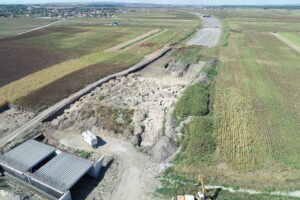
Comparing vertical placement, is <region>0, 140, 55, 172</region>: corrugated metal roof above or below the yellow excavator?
above

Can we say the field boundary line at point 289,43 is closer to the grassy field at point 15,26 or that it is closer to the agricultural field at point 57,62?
the agricultural field at point 57,62

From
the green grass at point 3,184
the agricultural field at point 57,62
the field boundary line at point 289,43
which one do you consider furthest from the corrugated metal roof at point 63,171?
the field boundary line at point 289,43

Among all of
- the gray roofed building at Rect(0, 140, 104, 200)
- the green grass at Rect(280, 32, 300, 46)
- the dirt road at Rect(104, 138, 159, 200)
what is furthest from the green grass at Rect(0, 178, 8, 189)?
the green grass at Rect(280, 32, 300, 46)

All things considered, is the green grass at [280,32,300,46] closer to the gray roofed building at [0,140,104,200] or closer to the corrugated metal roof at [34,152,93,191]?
the corrugated metal roof at [34,152,93,191]

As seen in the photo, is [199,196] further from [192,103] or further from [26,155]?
[26,155]

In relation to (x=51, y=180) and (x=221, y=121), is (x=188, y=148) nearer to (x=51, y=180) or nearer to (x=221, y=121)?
(x=221, y=121)

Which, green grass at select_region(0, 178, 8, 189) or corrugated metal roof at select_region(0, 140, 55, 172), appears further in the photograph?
corrugated metal roof at select_region(0, 140, 55, 172)
